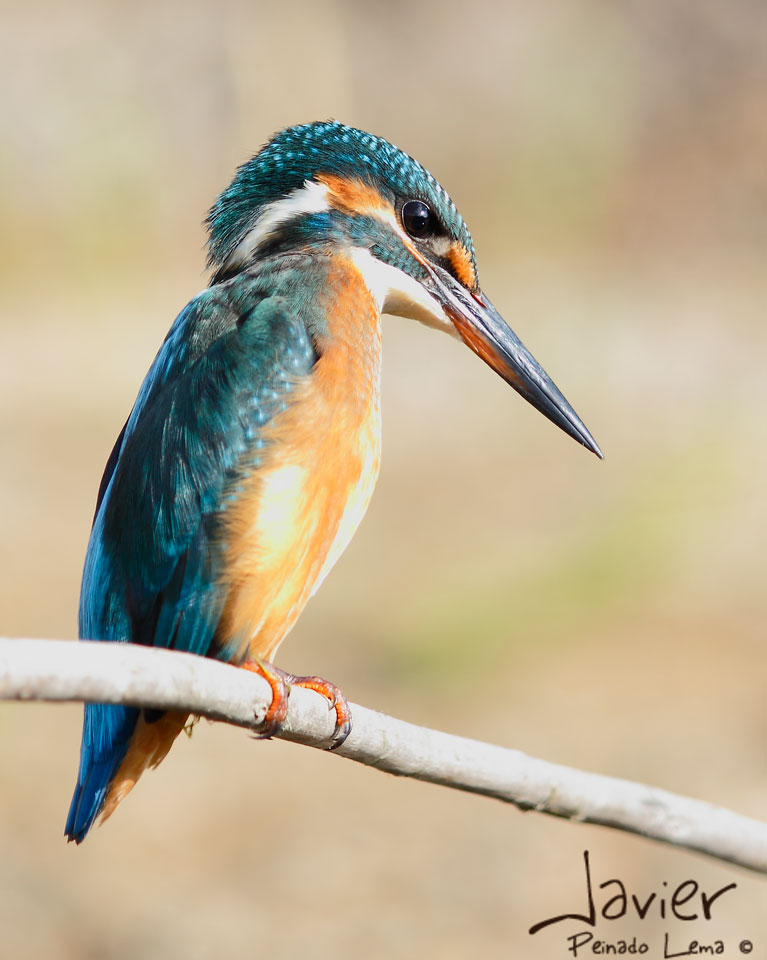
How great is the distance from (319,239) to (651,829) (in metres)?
0.77

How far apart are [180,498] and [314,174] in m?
0.48

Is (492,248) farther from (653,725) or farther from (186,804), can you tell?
(186,804)

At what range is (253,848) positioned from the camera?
11.5ft

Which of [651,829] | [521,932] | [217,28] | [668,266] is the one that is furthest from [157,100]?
[651,829]

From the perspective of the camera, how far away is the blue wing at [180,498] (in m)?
1.26

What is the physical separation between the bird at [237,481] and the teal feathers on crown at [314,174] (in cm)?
7

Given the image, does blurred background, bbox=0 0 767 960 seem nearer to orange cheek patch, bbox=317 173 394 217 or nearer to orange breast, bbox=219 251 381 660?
orange breast, bbox=219 251 381 660

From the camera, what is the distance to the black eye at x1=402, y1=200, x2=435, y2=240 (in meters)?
1.51

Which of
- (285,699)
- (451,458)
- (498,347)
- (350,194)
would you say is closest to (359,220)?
(350,194)

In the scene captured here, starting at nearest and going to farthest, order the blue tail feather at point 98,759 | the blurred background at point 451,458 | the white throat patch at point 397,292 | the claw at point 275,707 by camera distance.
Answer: the claw at point 275,707, the blue tail feather at point 98,759, the white throat patch at point 397,292, the blurred background at point 451,458

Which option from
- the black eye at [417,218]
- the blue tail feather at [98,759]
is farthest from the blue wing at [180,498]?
the black eye at [417,218]

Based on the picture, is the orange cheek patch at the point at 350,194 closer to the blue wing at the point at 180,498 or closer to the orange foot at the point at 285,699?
the blue wing at the point at 180,498

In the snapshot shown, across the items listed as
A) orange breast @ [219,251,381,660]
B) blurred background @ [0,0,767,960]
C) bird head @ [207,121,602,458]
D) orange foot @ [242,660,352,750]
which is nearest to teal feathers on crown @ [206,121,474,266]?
bird head @ [207,121,602,458]

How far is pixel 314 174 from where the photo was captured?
1.50 m
